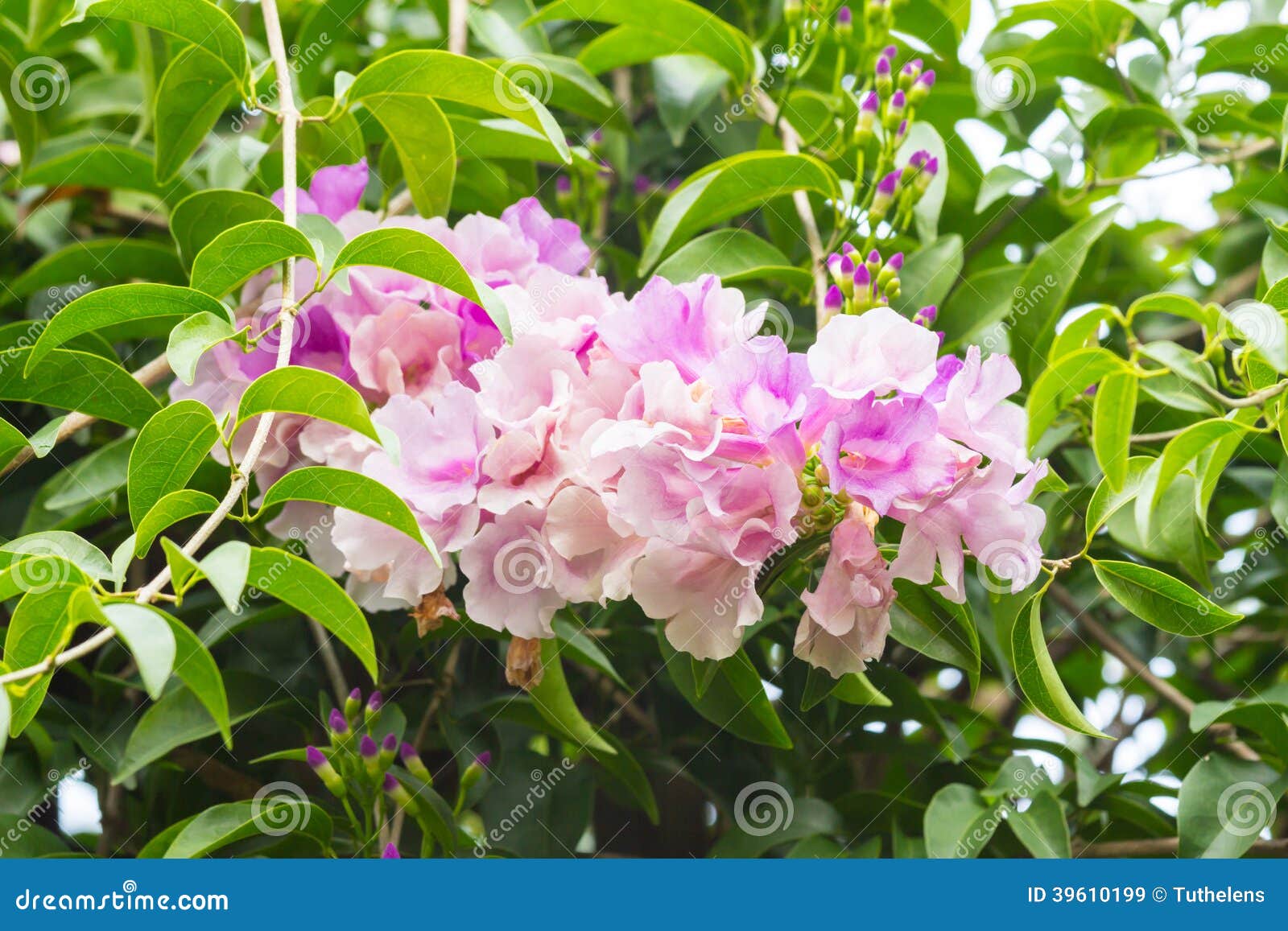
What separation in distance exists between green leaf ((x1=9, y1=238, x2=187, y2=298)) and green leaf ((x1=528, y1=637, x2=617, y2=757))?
0.52 meters

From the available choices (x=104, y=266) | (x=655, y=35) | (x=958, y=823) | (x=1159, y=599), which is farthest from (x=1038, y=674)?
(x=104, y=266)

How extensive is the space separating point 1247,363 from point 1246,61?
552 mm

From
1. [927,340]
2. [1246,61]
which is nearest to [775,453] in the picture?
[927,340]

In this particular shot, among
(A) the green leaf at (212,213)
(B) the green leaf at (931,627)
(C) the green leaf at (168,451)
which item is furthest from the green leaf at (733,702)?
(A) the green leaf at (212,213)

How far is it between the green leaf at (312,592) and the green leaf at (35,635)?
0.09 metres

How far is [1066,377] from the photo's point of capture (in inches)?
26.5

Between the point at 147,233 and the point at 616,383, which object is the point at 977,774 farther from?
the point at 147,233

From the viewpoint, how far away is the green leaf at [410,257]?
2.25 feet

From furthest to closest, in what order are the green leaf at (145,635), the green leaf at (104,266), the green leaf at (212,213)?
the green leaf at (104,266), the green leaf at (212,213), the green leaf at (145,635)

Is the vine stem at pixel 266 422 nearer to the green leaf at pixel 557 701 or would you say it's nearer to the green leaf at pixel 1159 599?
the green leaf at pixel 557 701

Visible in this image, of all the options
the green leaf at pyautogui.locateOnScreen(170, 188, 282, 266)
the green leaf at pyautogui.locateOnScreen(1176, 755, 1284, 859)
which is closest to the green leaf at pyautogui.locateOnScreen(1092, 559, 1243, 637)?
the green leaf at pyautogui.locateOnScreen(1176, 755, 1284, 859)

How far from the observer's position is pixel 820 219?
44.6 inches

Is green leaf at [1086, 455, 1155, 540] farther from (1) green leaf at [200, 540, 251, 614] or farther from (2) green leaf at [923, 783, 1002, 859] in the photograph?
(1) green leaf at [200, 540, 251, 614]

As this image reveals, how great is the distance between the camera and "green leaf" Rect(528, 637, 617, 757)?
2.66ft
